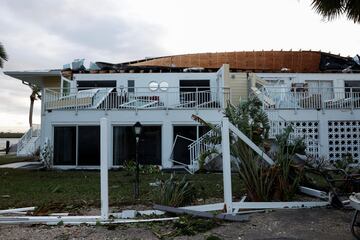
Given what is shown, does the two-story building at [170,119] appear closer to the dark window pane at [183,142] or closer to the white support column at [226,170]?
the dark window pane at [183,142]

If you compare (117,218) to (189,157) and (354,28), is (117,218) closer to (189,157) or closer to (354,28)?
(354,28)

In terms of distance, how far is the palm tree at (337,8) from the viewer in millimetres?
8914

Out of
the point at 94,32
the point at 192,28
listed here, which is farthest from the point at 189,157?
the point at 94,32

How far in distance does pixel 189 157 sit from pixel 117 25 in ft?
22.0

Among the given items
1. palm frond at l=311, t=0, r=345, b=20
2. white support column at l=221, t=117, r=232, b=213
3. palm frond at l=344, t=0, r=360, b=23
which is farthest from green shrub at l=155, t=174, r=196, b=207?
palm frond at l=344, t=0, r=360, b=23

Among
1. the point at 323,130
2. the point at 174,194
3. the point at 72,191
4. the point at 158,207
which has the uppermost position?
the point at 323,130

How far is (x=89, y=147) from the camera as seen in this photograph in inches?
666

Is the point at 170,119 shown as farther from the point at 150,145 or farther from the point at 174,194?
the point at 174,194

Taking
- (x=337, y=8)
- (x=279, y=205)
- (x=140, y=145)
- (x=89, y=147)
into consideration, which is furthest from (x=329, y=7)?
(x=89, y=147)

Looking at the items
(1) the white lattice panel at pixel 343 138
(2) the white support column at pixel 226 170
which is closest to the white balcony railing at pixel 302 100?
(1) the white lattice panel at pixel 343 138

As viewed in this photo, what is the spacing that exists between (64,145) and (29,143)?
8926 mm

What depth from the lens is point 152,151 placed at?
17062mm

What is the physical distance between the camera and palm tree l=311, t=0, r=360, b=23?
29.2ft

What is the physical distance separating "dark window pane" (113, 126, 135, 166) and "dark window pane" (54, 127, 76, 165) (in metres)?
1.85
